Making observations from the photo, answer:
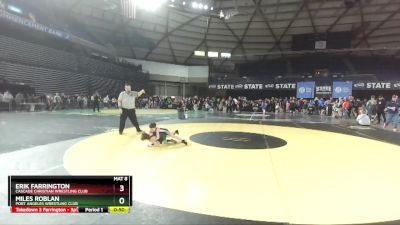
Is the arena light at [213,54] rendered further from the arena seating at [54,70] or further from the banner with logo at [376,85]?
the banner with logo at [376,85]

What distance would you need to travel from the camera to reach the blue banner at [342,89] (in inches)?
856

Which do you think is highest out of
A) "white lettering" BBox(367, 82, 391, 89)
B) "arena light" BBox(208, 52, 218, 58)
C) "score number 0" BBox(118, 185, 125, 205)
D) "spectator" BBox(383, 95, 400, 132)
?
"arena light" BBox(208, 52, 218, 58)

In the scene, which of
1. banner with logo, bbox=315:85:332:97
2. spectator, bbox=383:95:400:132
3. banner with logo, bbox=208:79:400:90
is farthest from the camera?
banner with logo, bbox=315:85:332:97

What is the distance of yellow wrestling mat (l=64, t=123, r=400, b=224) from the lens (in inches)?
94.6

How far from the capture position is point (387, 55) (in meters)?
26.9

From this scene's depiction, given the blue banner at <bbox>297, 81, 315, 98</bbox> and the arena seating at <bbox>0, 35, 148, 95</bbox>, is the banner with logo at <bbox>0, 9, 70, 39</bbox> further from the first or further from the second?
the blue banner at <bbox>297, 81, 315, 98</bbox>

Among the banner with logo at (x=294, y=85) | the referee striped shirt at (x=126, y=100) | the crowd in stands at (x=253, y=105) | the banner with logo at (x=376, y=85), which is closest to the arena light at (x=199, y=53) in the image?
the banner with logo at (x=294, y=85)

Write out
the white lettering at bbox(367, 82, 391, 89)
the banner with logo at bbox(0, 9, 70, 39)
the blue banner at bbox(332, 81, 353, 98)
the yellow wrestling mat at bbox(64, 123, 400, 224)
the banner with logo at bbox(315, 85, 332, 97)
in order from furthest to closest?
the banner with logo at bbox(315, 85, 332, 97)
the blue banner at bbox(332, 81, 353, 98)
the white lettering at bbox(367, 82, 391, 89)
the banner with logo at bbox(0, 9, 70, 39)
the yellow wrestling mat at bbox(64, 123, 400, 224)

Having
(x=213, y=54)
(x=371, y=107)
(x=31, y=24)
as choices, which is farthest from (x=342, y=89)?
(x=31, y=24)

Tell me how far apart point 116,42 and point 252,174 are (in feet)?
87.0

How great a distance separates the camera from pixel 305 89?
23.3 metres
